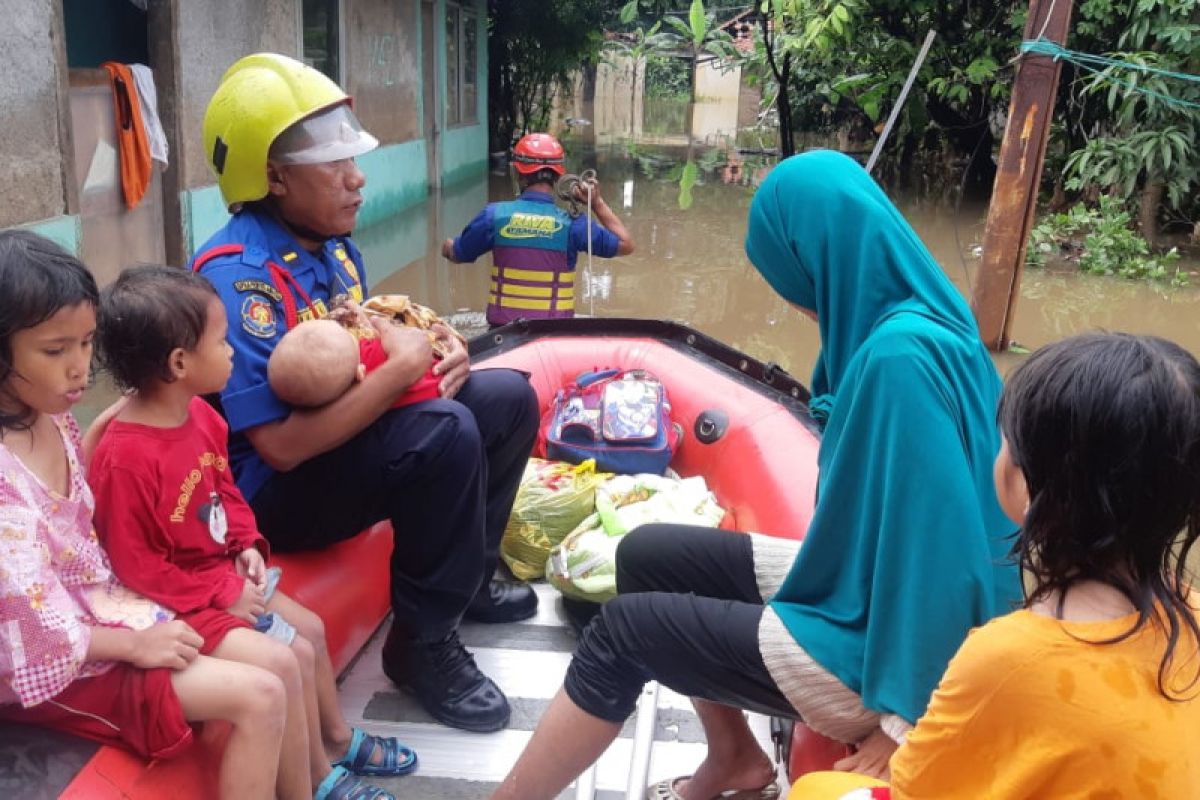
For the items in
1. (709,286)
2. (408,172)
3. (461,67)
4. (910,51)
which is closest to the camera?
(709,286)

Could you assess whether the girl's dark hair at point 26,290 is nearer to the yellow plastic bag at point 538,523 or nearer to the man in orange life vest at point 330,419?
the man in orange life vest at point 330,419

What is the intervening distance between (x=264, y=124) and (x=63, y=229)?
343 centimetres

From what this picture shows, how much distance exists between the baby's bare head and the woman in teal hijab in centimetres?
64

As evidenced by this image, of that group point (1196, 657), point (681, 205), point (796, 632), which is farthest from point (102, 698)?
point (681, 205)

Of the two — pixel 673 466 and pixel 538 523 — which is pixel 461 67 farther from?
pixel 538 523

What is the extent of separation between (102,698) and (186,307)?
56 centimetres

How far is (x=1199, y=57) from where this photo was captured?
358 inches

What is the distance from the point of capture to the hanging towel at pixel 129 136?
5.45 metres

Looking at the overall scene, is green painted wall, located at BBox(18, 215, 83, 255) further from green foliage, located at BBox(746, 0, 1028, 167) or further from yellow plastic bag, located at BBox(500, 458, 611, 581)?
green foliage, located at BBox(746, 0, 1028, 167)

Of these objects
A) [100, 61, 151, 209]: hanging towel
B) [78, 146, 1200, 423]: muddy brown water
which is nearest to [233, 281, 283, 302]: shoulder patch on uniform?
[78, 146, 1200, 423]: muddy brown water

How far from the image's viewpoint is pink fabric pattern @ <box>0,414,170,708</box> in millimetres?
1255

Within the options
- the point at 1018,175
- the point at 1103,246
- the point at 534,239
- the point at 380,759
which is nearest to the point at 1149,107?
the point at 1103,246

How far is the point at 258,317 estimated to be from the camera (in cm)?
188

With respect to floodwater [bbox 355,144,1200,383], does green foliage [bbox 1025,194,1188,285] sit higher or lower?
higher
